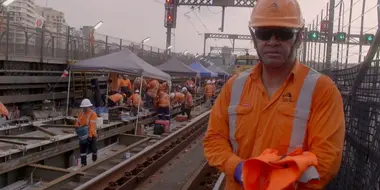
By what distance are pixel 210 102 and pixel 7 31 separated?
19601mm

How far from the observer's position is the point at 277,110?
2434mm

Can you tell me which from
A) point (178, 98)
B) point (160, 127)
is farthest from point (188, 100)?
point (160, 127)

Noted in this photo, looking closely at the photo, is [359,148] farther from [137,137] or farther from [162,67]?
[162,67]

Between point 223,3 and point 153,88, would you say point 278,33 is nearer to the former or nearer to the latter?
point 153,88

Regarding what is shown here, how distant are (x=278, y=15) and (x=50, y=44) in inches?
765

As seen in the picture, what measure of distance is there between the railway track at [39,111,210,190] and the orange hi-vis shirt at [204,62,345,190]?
20.1ft

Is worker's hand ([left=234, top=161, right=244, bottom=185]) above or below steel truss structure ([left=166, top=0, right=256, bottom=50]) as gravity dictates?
below

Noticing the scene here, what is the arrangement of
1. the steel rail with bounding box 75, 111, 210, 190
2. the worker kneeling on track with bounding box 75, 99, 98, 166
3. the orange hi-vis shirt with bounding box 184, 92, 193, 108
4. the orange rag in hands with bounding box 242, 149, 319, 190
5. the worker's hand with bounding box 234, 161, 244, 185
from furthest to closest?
1. the orange hi-vis shirt with bounding box 184, 92, 193, 108
2. the worker kneeling on track with bounding box 75, 99, 98, 166
3. the steel rail with bounding box 75, 111, 210, 190
4. the worker's hand with bounding box 234, 161, 244, 185
5. the orange rag in hands with bounding box 242, 149, 319, 190

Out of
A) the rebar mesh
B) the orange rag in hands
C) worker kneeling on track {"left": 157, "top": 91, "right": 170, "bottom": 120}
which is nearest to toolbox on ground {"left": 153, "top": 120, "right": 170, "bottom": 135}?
worker kneeling on track {"left": 157, "top": 91, "right": 170, "bottom": 120}

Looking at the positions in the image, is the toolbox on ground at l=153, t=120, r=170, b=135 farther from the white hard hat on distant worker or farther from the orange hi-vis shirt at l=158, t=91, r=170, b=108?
the white hard hat on distant worker

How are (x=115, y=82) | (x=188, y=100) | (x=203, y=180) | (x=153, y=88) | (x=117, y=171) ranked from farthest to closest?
1. (x=188, y=100)
2. (x=115, y=82)
3. (x=153, y=88)
4. (x=203, y=180)
5. (x=117, y=171)

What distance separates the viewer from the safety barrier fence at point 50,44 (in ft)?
57.1

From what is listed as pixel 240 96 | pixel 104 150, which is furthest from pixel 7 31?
pixel 240 96

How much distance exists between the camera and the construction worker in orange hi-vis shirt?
2.31 m
